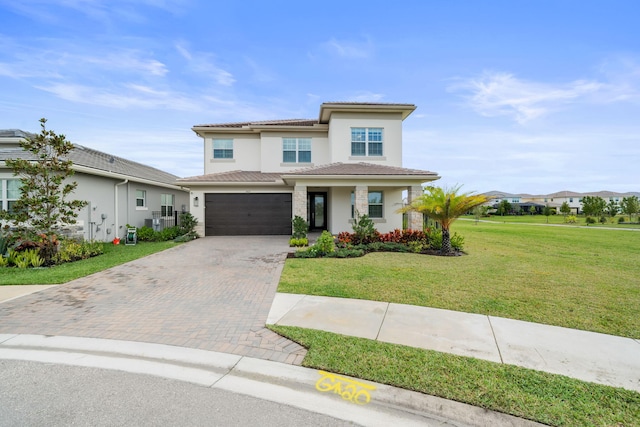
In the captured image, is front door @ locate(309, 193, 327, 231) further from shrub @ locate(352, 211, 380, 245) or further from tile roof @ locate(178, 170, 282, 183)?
shrub @ locate(352, 211, 380, 245)

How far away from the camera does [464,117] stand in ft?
61.8

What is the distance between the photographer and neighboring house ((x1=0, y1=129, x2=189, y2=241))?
39.3ft

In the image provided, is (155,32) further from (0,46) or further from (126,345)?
(126,345)

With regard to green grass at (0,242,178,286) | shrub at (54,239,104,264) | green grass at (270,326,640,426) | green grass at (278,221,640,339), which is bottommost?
green grass at (270,326,640,426)

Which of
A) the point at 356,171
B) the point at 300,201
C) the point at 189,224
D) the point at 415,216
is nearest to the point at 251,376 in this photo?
the point at 300,201

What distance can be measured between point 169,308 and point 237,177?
39.8 feet

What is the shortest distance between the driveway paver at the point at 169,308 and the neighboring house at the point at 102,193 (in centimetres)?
600

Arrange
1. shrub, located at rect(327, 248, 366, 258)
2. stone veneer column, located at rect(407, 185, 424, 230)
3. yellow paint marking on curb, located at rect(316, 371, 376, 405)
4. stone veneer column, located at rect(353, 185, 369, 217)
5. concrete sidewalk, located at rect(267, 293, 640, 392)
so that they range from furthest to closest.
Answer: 1. stone veneer column, located at rect(407, 185, 424, 230)
2. stone veneer column, located at rect(353, 185, 369, 217)
3. shrub, located at rect(327, 248, 366, 258)
4. concrete sidewalk, located at rect(267, 293, 640, 392)
5. yellow paint marking on curb, located at rect(316, 371, 376, 405)

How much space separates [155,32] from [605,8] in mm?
16619

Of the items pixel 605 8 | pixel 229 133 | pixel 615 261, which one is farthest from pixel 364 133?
pixel 615 261

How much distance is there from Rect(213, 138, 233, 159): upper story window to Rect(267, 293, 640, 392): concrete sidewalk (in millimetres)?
14783

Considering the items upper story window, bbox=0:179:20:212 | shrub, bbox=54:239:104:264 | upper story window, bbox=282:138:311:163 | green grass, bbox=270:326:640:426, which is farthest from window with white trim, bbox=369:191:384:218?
upper story window, bbox=0:179:20:212

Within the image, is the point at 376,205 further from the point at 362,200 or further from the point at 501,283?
the point at 501,283

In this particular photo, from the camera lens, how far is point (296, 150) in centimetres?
1830
